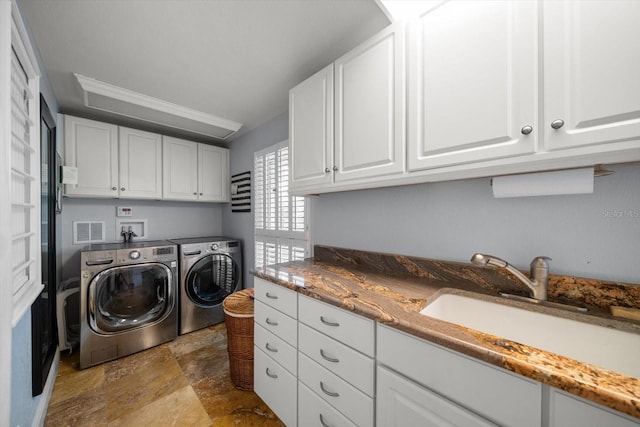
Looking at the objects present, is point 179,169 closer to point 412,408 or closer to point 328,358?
point 328,358

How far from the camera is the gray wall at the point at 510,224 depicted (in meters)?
0.89

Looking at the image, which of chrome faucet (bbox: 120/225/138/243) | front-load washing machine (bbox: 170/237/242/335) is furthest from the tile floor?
chrome faucet (bbox: 120/225/138/243)

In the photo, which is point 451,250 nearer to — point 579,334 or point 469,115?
point 579,334

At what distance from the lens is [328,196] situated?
6.42ft

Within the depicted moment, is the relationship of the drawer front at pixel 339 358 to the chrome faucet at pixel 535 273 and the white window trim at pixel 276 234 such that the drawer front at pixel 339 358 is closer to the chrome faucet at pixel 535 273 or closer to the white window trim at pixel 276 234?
the chrome faucet at pixel 535 273

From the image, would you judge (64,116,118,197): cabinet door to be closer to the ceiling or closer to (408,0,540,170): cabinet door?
the ceiling

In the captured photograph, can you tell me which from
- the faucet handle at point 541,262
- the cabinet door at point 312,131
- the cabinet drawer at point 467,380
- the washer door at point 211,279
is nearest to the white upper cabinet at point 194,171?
the washer door at point 211,279

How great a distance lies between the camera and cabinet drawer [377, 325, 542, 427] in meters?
0.60

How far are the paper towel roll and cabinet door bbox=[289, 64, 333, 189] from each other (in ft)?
2.83

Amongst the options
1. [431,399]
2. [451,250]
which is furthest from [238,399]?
[451,250]

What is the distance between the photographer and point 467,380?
69 centimetres

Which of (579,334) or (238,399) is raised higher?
(579,334)

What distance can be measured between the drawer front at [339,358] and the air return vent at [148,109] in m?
2.25

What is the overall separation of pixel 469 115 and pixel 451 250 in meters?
0.69
